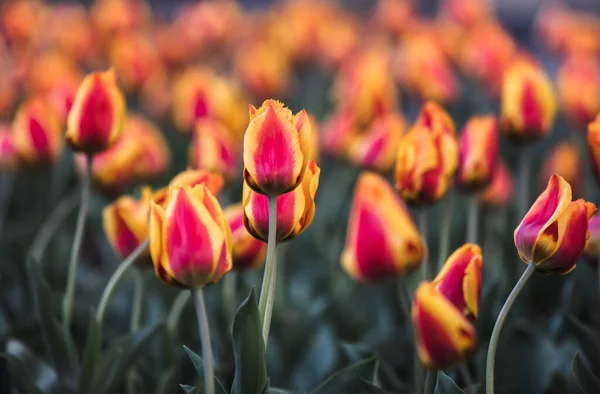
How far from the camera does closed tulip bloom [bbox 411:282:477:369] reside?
547 millimetres

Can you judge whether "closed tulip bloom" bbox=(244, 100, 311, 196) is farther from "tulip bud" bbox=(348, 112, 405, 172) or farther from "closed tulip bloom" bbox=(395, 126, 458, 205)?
"tulip bud" bbox=(348, 112, 405, 172)

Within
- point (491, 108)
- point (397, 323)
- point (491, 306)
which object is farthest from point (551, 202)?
point (491, 108)

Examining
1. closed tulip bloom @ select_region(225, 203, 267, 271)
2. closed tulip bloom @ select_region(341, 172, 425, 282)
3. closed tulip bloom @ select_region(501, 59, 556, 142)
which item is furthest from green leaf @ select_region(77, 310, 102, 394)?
closed tulip bloom @ select_region(501, 59, 556, 142)

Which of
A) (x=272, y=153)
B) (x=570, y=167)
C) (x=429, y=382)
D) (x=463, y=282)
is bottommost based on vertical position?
(x=570, y=167)

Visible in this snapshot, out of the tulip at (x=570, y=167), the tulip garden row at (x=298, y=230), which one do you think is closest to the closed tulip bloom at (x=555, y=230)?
the tulip garden row at (x=298, y=230)

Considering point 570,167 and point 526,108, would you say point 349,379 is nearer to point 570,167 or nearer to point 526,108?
point 526,108

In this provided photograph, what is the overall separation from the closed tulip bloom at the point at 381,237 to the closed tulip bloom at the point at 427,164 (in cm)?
4

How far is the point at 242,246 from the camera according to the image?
2.38 feet

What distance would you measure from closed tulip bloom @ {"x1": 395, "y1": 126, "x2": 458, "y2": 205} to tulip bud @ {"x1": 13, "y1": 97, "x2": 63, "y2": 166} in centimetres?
53

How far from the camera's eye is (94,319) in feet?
2.43

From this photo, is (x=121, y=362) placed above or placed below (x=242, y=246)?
below

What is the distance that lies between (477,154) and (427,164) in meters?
0.10

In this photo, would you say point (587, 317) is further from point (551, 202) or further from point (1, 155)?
point (1, 155)

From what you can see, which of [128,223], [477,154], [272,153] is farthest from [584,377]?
[128,223]
